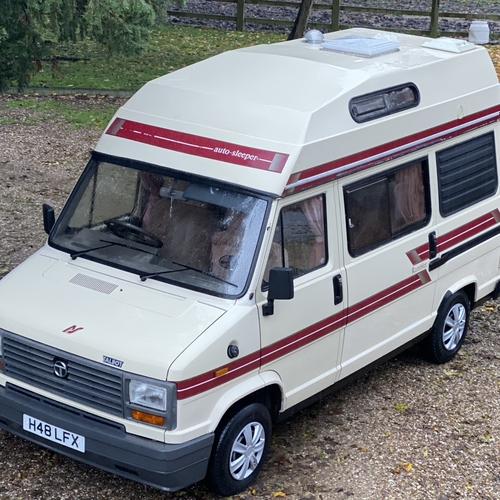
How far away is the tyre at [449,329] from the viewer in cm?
762

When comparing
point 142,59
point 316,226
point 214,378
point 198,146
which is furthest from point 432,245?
point 142,59

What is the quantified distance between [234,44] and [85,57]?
417 cm

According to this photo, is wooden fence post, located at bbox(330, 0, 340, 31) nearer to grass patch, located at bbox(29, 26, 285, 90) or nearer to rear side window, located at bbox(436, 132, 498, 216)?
grass patch, located at bbox(29, 26, 285, 90)

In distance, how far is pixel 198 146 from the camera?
234 inches

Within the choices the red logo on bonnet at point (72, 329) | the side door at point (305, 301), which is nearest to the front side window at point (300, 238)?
the side door at point (305, 301)

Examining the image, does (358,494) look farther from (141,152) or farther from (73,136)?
(73,136)

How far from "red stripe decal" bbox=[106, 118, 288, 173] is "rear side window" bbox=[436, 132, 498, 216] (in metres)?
2.07

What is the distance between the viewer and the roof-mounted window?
20.5 feet

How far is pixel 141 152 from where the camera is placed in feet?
20.1

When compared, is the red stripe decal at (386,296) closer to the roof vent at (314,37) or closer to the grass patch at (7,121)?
the roof vent at (314,37)

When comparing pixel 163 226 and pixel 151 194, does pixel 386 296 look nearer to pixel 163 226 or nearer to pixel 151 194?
pixel 163 226

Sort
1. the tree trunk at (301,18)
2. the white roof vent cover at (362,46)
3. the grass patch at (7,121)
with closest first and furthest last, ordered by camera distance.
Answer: the white roof vent cover at (362,46) → the grass patch at (7,121) → the tree trunk at (301,18)

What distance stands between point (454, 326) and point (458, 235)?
0.92 meters

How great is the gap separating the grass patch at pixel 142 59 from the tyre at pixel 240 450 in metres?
10.5
